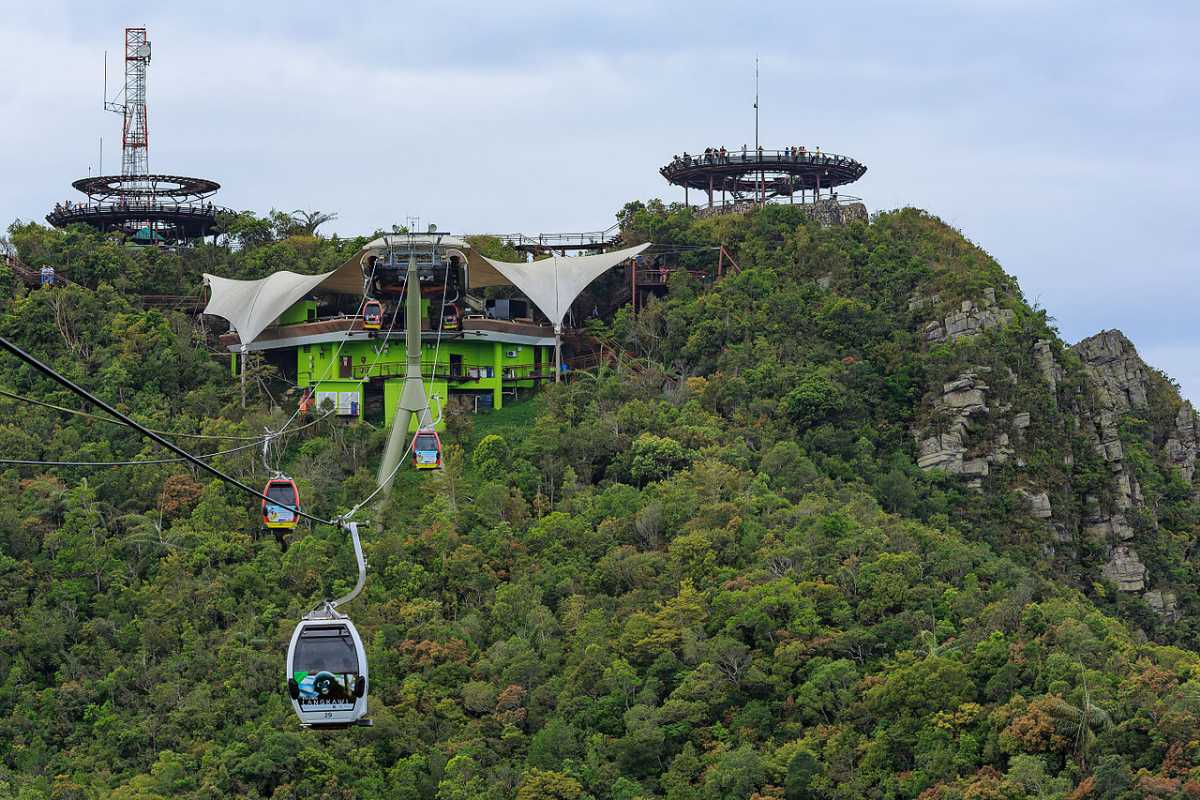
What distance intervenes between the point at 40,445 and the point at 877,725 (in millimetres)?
28344

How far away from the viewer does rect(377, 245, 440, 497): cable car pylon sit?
6191cm

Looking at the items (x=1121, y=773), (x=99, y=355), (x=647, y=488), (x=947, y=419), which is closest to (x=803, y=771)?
(x=1121, y=773)

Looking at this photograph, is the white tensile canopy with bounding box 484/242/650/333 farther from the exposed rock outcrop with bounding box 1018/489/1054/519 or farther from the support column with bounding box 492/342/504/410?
the exposed rock outcrop with bounding box 1018/489/1054/519

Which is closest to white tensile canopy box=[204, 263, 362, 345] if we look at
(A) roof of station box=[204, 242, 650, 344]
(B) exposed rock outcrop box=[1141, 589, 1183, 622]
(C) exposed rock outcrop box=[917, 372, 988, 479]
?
(A) roof of station box=[204, 242, 650, 344]

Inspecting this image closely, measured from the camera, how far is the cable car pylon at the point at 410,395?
6191 centimetres

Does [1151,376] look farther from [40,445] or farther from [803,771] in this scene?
[40,445]

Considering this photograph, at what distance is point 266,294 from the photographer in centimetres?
7125

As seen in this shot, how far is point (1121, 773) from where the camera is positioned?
4419cm

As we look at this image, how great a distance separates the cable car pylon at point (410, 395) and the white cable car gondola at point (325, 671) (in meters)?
25.1

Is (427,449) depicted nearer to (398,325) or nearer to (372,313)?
(372,313)

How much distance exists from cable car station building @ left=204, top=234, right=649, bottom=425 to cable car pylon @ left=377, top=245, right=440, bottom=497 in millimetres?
3554

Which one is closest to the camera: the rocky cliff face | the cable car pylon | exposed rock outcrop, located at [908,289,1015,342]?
the cable car pylon

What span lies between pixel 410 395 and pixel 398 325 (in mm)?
7389

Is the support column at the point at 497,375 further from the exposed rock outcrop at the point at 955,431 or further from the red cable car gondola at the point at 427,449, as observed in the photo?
the red cable car gondola at the point at 427,449
